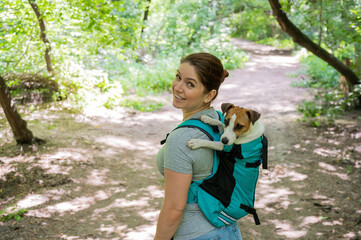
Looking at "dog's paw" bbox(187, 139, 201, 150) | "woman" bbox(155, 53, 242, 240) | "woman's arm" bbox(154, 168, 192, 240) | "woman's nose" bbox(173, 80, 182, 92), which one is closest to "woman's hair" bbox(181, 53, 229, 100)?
"woman" bbox(155, 53, 242, 240)

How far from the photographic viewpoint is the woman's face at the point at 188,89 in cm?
175

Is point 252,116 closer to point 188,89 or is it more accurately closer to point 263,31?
point 188,89

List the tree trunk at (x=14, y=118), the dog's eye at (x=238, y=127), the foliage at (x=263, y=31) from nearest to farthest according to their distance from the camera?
1. the dog's eye at (x=238, y=127)
2. the tree trunk at (x=14, y=118)
3. the foliage at (x=263, y=31)

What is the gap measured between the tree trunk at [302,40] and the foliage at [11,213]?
595 centimetres

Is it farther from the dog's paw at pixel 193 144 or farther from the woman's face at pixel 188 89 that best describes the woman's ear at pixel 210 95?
the dog's paw at pixel 193 144

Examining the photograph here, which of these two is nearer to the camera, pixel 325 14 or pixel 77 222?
pixel 77 222

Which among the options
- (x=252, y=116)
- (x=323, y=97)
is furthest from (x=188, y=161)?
(x=323, y=97)

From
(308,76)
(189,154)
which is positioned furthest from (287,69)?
(189,154)

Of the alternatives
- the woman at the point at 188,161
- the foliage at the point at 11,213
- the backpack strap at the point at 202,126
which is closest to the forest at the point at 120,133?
the foliage at the point at 11,213

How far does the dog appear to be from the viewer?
172cm

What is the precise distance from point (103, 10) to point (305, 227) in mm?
4803

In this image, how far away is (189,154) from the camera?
5.15ft

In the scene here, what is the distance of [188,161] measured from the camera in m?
1.57

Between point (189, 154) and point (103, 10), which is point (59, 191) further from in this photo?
point (189, 154)
